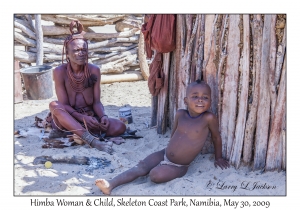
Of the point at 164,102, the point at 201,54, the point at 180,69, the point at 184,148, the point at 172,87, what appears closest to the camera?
the point at 184,148

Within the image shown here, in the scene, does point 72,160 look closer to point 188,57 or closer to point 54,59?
point 188,57

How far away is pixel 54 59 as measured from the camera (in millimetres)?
8125

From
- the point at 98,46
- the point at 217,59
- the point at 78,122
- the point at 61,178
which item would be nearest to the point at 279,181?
the point at 217,59

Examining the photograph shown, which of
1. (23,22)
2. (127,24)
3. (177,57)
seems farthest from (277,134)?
(23,22)

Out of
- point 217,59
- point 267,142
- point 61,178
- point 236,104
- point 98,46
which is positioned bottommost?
point 61,178

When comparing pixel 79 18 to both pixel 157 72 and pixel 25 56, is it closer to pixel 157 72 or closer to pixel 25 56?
pixel 25 56

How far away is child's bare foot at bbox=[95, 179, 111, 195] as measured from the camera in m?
3.61

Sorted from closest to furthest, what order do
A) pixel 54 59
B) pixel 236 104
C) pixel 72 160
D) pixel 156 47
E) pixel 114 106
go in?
pixel 236 104
pixel 72 160
pixel 156 47
pixel 114 106
pixel 54 59

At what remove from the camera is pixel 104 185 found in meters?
3.61

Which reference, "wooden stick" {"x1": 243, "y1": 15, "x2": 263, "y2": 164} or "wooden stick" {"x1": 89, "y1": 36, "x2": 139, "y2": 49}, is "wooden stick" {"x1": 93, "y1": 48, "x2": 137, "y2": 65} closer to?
"wooden stick" {"x1": 89, "y1": 36, "x2": 139, "y2": 49}

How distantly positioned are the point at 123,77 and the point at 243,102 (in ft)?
15.7

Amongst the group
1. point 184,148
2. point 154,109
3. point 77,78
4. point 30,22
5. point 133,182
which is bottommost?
point 133,182

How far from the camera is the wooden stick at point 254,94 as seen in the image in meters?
3.72

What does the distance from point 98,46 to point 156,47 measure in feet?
12.6
